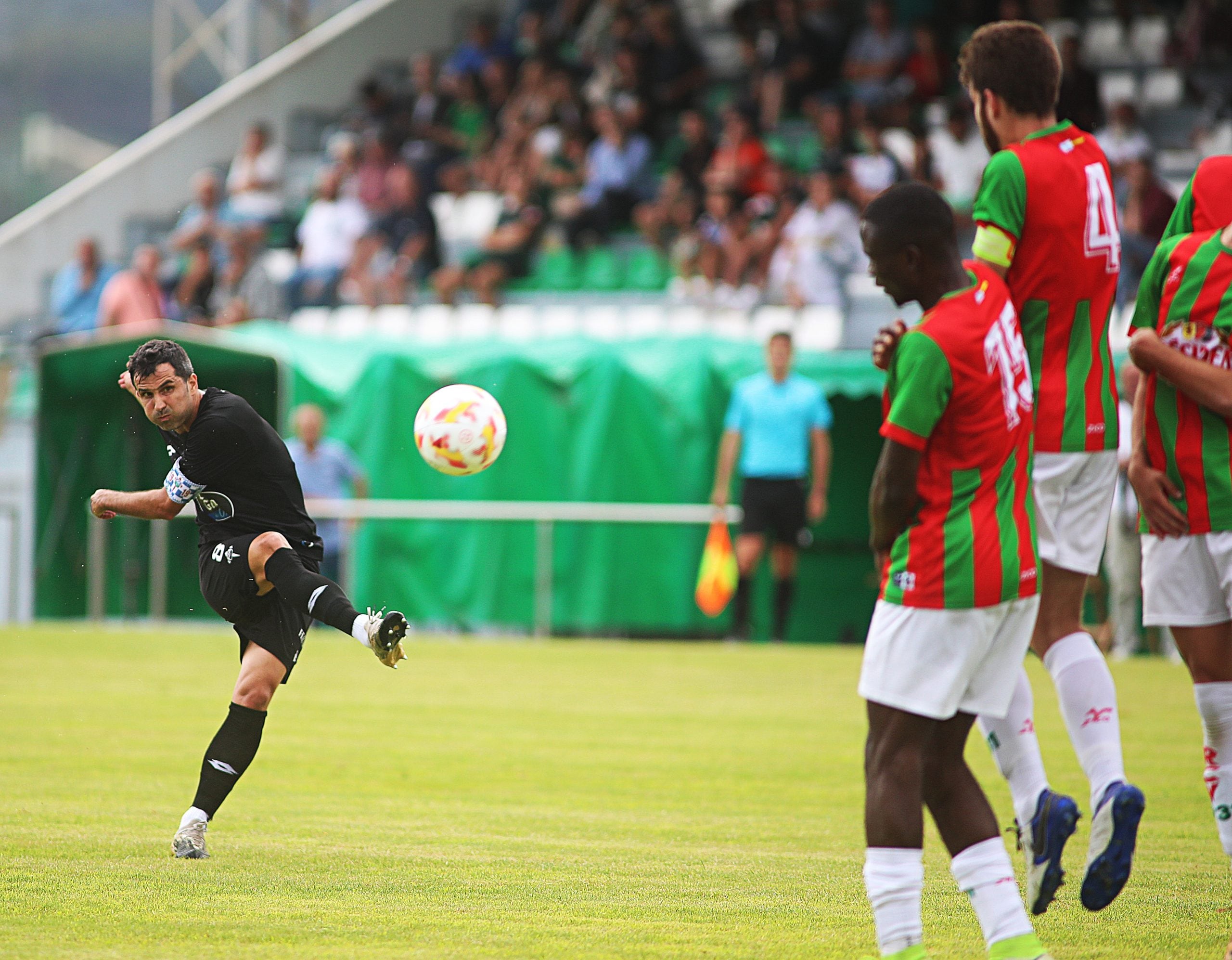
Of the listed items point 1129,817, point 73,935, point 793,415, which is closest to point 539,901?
point 73,935

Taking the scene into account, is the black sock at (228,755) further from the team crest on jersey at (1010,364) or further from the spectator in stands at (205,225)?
the spectator in stands at (205,225)

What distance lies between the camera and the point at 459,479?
16.5 m

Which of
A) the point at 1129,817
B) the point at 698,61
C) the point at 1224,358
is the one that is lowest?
the point at 1129,817

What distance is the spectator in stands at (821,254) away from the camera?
17750 millimetres

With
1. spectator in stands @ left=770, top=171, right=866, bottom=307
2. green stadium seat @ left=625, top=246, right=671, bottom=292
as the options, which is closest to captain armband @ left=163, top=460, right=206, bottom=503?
spectator in stands @ left=770, top=171, right=866, bottom=307

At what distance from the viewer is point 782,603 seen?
15.8 metres

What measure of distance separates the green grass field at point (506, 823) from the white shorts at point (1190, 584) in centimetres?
94

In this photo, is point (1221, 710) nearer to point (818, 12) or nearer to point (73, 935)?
point (73, 935)

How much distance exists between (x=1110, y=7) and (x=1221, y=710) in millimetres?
18380

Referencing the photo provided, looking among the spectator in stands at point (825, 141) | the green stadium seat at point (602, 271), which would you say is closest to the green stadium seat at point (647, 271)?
the green stadium seat at point (602, 271)

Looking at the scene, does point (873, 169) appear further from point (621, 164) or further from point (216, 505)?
point (216, 505)

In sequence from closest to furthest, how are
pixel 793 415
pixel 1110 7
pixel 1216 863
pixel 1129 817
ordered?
1. pixel 1129 817
2. pixel 1216 863
3. pixel 793 415
4. pixel 1110 7

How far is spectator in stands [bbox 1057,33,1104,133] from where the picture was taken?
1788cm

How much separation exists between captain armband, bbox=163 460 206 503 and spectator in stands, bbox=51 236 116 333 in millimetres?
14520
